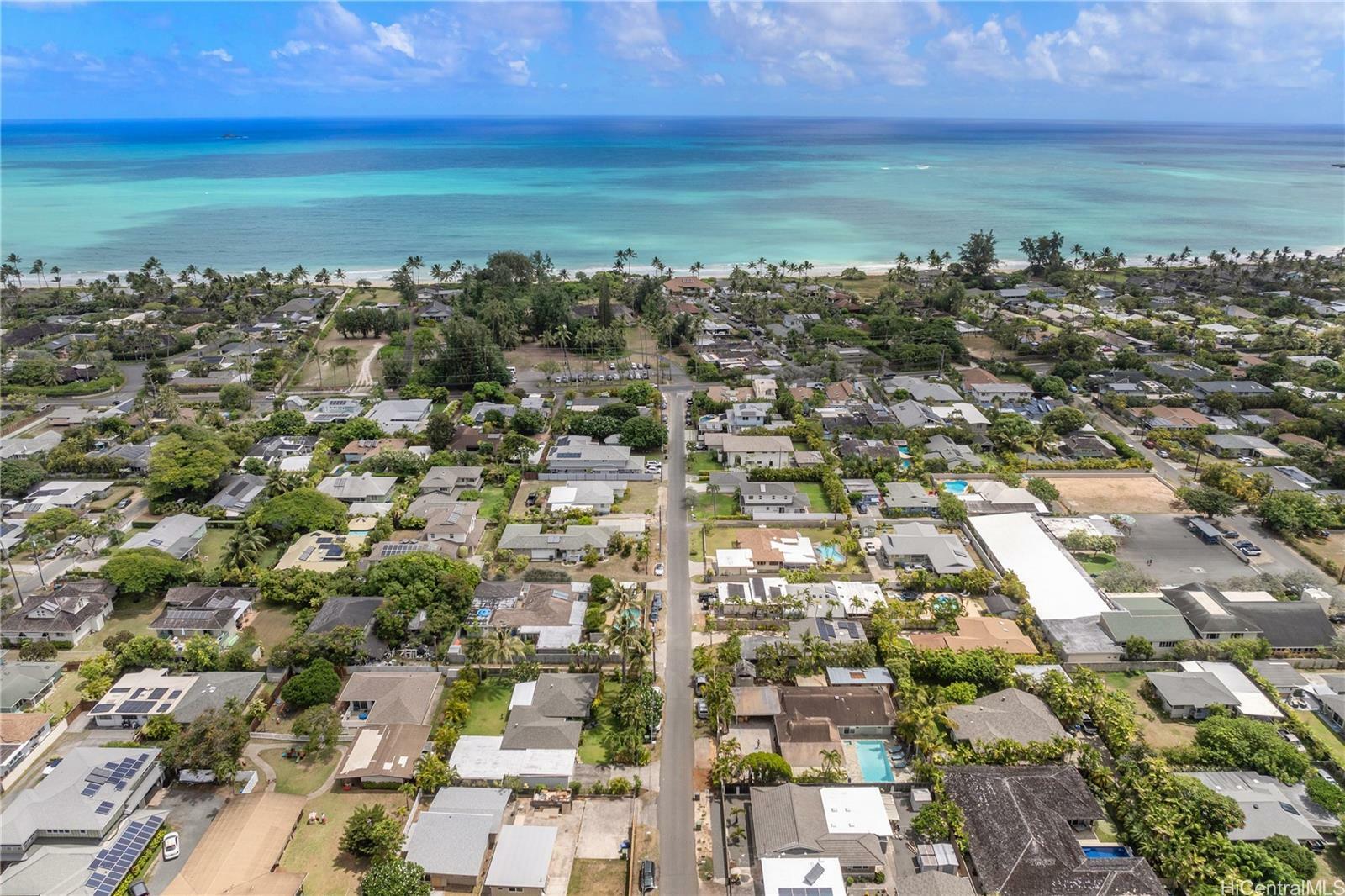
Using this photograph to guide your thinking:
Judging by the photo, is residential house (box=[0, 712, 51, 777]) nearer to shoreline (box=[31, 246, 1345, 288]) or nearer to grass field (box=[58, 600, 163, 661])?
grass field (box=[58, 600, 163, 661])

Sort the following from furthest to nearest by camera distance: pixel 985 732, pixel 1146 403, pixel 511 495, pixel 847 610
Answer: pixel 1146 403, pixel 511 495, pixel 847 610, pixel 985 732

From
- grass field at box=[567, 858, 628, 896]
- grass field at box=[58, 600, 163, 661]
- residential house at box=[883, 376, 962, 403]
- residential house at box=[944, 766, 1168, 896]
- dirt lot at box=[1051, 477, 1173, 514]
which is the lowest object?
grass field at box=[567, 858, 628, 896]

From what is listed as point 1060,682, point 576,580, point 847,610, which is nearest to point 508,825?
point 576,580

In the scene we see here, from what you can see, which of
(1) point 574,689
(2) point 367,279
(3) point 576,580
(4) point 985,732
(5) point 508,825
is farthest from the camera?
(2) point 367,279

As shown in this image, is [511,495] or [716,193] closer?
[511,495]

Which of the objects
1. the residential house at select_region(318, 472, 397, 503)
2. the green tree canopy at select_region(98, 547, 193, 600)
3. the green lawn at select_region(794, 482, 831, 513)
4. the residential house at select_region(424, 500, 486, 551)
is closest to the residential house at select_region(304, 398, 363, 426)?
the residential house at select_region(318, 472, 397, 503)

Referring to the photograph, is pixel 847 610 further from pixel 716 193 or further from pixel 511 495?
pixel 716 193
